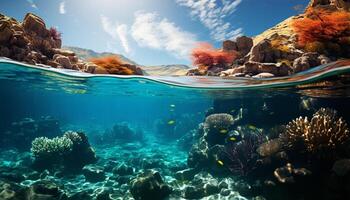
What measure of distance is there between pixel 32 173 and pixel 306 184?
15072 mm

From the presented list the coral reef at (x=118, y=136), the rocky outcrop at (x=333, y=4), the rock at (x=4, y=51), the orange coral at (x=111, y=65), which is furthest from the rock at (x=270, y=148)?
the coral reef at (x=118, y=136)

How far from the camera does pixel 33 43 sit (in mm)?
12383

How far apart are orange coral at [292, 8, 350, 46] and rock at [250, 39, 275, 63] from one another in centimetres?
206

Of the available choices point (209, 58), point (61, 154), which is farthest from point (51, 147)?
point (209, 58)

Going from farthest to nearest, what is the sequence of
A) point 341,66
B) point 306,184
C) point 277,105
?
point 277,105 → point 341,66 → point 306,184

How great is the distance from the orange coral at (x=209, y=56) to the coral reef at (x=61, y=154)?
34.3 ft

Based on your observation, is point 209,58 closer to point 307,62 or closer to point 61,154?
point 307,62

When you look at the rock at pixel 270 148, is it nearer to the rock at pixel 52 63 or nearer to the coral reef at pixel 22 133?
the rock at pixel 52 63

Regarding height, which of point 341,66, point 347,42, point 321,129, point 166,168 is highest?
point 347,42

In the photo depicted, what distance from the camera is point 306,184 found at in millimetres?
9344

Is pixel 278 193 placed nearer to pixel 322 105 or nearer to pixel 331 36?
pixel 322 105

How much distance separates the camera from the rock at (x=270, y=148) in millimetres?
11197

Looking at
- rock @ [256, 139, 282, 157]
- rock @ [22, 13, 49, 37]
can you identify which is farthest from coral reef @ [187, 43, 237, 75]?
rock @ [22, 13, 49, 37]

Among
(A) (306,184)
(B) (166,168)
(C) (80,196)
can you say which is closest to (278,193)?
(A) (306,184)
